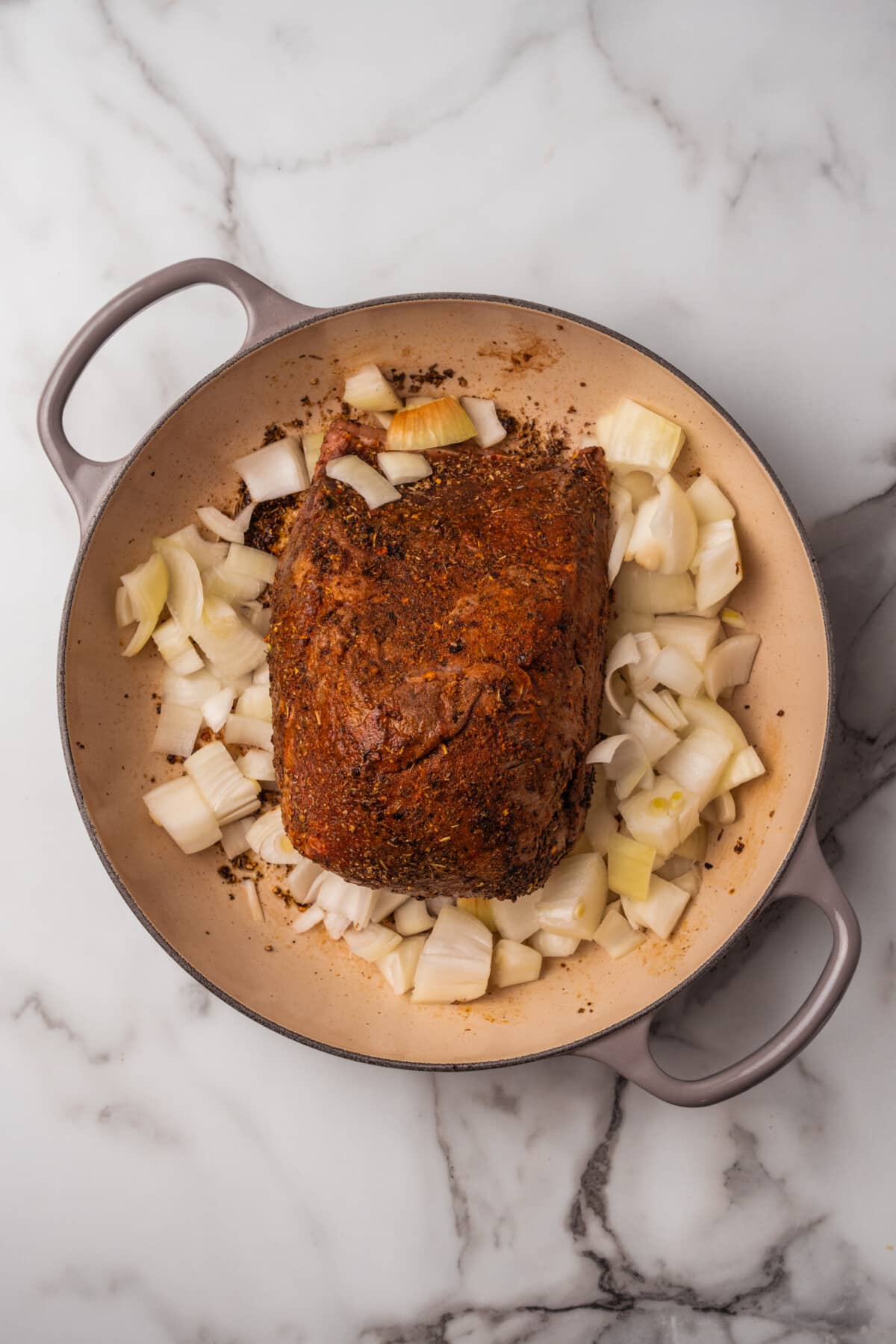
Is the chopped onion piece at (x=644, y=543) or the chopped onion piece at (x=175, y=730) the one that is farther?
the chopped onion piece at (x=175, y=730)

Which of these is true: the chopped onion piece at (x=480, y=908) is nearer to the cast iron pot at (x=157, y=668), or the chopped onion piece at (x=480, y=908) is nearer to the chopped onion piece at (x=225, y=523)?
the cast iron pot at (x=157, y=668)

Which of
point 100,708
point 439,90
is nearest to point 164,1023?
point 100,708

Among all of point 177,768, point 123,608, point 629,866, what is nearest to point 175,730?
point 177,768

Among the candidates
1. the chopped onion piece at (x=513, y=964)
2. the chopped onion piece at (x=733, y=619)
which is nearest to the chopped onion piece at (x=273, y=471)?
the chopped onion piece at (x=733, y=619)

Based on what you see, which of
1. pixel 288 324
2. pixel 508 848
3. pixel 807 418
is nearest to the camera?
pixel 508 848

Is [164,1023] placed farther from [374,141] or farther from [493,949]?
[374,141]

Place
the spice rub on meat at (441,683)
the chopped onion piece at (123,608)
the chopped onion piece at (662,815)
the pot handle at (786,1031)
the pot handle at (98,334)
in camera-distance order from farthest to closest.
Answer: the chopped onion piece at (123,608) → the chopped onion piece at (662,815) → the pot handle at (98,334) → the pot handle at (786,1031) → the spice rub on meat at (441,683)

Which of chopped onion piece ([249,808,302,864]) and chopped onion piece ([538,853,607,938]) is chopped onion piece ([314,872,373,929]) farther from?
chopped onion piece ([538,853,607,938])

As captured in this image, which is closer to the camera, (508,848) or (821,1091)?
(508,848)
